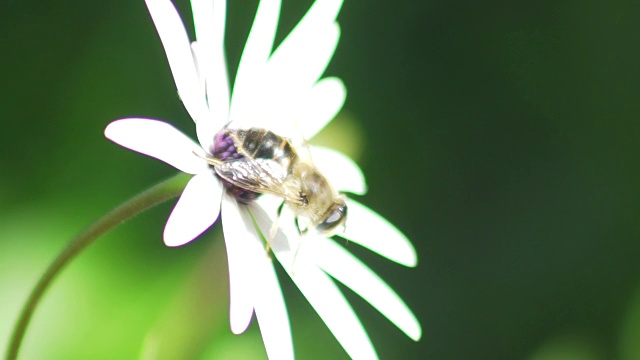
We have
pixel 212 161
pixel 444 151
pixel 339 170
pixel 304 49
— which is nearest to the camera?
pixel 212 161

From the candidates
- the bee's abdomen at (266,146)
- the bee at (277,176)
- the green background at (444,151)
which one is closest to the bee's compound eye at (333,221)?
the bee at (277,176)

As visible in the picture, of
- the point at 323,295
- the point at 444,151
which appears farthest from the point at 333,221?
the point at 444,151

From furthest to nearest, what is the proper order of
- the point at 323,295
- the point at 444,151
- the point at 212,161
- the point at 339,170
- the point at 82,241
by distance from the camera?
the point at 444,151
the point at 339,170
the point at 323,295
the point at 212,161
the point at 82,241

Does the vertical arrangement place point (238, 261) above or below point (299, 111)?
below

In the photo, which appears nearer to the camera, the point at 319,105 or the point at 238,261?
the point at 238,261

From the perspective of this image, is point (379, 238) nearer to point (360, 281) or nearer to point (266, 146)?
point (360, 281)

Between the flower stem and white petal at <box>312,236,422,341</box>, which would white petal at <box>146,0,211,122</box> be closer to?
the flower stem

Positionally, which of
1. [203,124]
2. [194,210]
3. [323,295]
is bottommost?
[323,295]
